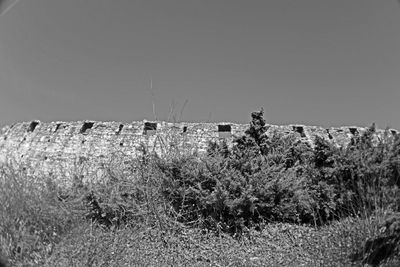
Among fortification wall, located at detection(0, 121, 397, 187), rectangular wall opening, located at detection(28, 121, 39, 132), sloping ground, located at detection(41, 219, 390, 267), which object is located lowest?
sloping ground, located at detection(41, 219, 390, 267)

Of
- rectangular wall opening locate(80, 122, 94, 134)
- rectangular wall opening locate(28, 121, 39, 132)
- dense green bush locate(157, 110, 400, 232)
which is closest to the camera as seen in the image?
dense green bush locate(157, 110, 400, 232)

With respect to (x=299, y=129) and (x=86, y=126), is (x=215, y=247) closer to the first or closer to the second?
(x=299, y=129)

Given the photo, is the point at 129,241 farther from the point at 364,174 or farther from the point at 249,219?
the point at 364,174

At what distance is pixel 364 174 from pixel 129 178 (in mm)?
4936

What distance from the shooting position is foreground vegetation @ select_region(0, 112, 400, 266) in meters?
3.95

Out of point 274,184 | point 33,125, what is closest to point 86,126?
point 33,125

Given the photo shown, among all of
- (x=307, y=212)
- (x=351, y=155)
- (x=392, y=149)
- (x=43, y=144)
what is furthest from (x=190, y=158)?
(x=43, y=144)

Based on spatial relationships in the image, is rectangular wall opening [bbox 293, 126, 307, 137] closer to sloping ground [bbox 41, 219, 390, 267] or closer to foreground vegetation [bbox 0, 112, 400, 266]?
foreground vegetation [bbox 0, 112, 400, 266]

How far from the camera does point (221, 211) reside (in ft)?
18.1

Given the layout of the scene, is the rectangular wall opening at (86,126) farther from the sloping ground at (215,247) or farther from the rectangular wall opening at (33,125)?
the sloping ground at (215,247)

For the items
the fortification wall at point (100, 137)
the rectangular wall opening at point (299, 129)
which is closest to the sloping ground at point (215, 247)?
the fortification wall at point (100, 137)

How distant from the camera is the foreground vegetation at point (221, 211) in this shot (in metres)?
3.95

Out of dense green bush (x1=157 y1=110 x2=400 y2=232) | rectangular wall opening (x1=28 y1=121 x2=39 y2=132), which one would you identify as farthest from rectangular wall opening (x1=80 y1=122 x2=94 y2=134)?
dense green bush (x1=157 y1=110 x2=400 y2=232)

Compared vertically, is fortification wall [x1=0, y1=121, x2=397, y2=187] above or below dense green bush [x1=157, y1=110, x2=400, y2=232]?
above
